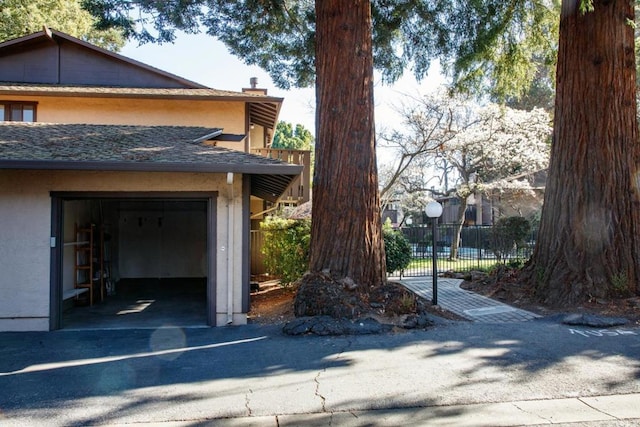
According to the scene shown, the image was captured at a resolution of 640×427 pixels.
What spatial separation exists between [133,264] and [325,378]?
1343 centimetres

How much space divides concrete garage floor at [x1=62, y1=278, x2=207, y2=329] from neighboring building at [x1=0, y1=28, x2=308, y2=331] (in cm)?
54

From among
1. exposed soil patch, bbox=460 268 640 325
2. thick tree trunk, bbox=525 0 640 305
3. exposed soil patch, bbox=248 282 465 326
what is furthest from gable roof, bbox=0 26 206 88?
thick tree trunk, bbox=525 0 640 305

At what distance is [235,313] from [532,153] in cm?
2059

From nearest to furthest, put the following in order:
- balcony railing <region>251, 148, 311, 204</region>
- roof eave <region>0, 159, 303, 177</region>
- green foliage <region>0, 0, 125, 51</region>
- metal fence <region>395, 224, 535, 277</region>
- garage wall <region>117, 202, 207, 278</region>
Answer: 1. roof eave <region>0, 159, 303, 177</region>
2. metal fence <region>395, 224, 535, 277</region>
3. balcony railing <region>251, 148, 311, 204</region>
4. garage wall <region>117, 202, 207, 278</region>
5. green foliage <region>0, 0, 125, 51</region>

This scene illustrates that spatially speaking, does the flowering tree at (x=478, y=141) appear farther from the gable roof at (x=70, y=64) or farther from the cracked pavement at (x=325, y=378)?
the cracked pavement at (x=325, y=378)

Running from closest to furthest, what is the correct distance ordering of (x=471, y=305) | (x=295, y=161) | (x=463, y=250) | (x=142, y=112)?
→ (x=471, y=305) → (x=142, y=112) → (x=295, y=161) → (x=463, y=250)

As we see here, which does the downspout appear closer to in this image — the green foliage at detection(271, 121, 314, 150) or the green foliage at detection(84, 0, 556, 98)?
the green foliage at detection(84, 0, 556, 98)

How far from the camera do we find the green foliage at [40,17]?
19156mm

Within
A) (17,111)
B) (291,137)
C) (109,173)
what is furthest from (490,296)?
(291,137)

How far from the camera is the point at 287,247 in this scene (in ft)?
38.4

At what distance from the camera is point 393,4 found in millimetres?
12922

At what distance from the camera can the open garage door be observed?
28.5 ft

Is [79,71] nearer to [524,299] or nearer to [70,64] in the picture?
[70,64]

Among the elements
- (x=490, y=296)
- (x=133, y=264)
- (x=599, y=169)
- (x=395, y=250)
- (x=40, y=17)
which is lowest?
(x=490, y=296)
